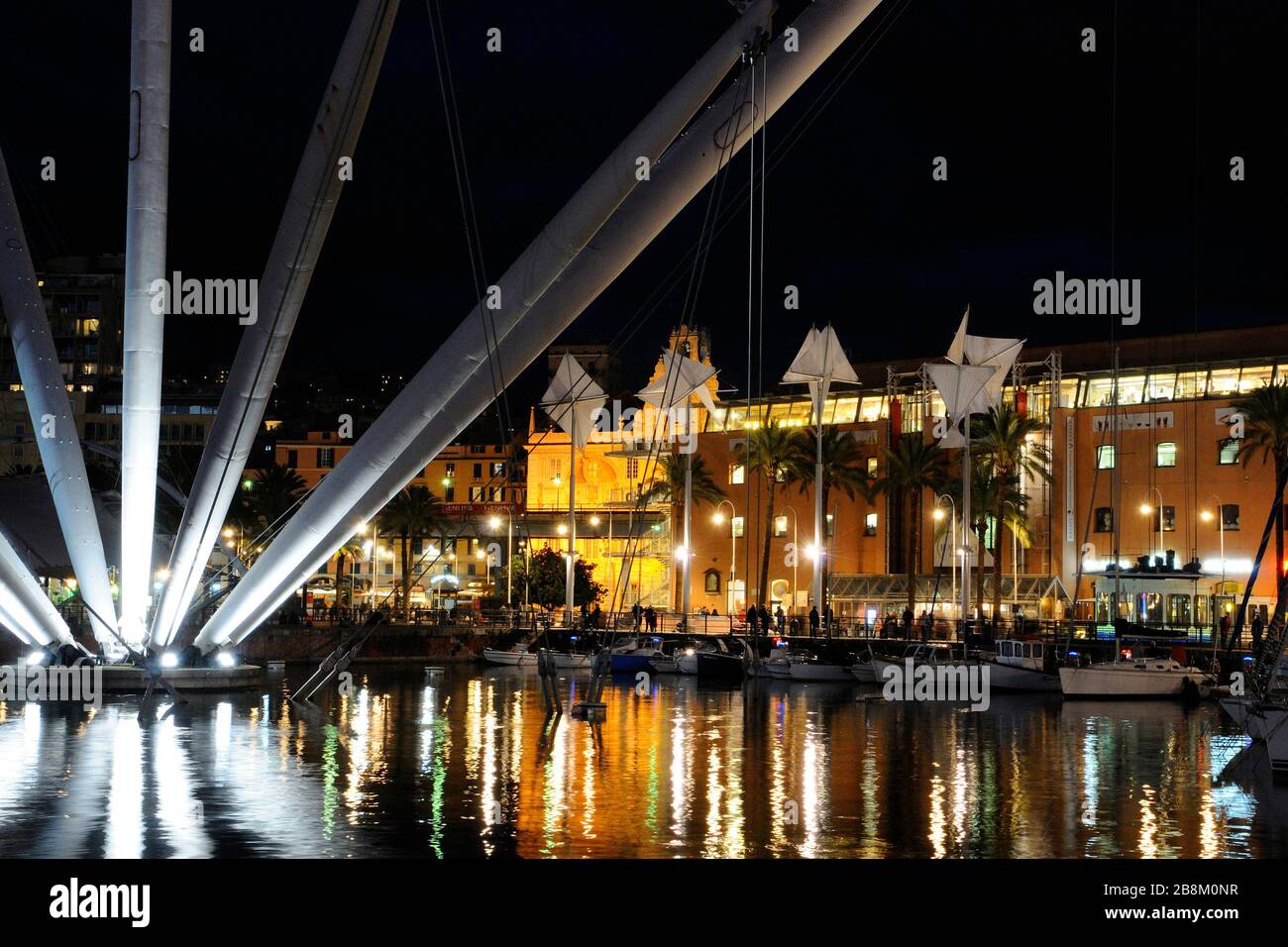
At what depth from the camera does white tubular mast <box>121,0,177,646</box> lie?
39031 millimetres

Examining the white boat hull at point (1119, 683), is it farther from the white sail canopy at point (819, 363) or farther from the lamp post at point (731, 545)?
the lamp post at point (731, 545)

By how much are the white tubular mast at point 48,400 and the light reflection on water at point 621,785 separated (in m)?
4.34

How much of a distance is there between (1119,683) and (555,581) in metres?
52.2

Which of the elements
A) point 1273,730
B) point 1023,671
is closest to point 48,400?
point 1273,730

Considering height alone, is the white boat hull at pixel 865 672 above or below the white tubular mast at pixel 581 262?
below

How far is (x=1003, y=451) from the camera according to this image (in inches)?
3130

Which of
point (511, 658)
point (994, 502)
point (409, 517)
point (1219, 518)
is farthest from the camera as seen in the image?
point (409, 517)

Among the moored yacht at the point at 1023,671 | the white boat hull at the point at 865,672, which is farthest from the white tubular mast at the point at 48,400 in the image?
the moored yacht at the point at 1023,671

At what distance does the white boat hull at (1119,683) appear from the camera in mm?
55438

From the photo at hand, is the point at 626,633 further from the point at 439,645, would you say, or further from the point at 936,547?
the point at 936,547

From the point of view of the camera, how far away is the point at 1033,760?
35.7 meters

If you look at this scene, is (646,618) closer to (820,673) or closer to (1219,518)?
(820,673)
